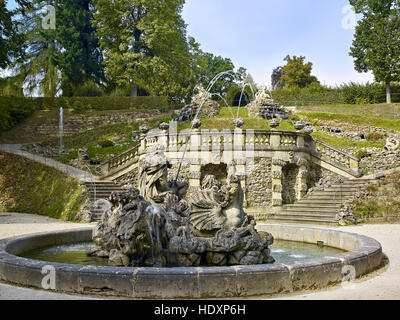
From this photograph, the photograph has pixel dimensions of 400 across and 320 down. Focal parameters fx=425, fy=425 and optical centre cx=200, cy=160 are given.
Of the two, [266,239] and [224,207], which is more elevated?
[224,207]

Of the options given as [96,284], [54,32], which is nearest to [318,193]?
[96,284]

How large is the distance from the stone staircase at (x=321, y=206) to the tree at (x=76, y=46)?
32.9 m

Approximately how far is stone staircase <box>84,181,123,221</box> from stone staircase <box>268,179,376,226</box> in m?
8.40

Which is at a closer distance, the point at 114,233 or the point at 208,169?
the point at 114,233

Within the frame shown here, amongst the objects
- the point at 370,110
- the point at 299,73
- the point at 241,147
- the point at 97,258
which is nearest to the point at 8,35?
the point at 241,147

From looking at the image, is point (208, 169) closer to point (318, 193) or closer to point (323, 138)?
point (318, 193)

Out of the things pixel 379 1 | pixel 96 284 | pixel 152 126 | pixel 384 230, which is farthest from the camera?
pixel 379 1

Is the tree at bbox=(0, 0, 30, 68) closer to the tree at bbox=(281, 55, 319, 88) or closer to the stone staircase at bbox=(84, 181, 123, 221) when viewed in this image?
the stone staircase at bbox=(84, 181, 123, 221)

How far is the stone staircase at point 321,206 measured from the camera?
62.7ft

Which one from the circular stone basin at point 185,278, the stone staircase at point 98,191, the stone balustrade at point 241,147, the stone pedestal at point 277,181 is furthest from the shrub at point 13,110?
the circular stone basin at point 185,278

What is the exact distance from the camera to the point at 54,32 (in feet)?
151

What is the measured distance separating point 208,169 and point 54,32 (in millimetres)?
32058

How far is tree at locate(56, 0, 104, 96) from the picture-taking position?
4553cm

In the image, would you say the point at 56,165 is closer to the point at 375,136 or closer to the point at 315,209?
the point at 315,209
